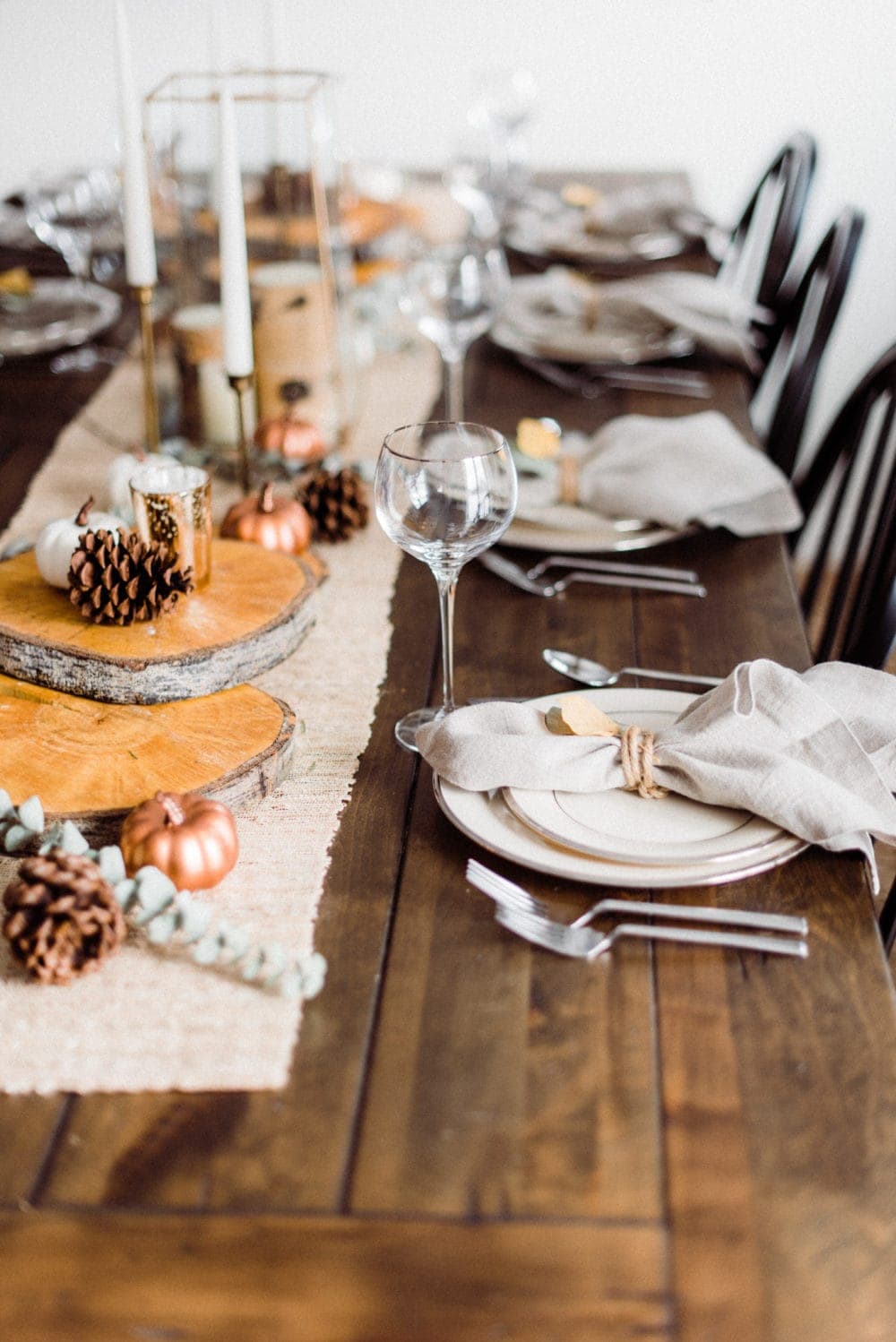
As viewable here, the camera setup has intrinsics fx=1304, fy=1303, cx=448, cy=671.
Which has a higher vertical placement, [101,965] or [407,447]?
[407,447]

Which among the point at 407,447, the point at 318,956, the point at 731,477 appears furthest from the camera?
the point at 731,477

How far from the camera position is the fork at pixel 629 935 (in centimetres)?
75

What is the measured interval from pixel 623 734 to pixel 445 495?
197 millimetres

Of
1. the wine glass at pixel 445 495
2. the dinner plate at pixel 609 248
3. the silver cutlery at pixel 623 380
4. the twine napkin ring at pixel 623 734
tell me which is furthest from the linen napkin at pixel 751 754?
the dinner plate at pixel 609 248

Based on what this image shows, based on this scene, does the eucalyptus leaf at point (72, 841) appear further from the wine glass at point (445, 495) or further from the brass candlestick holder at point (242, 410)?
the brass candlestick holder at point (242, 410)

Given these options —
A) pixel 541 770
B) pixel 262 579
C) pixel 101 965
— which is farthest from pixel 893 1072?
pixel 262 579

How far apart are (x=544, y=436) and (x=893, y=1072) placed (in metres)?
0.84

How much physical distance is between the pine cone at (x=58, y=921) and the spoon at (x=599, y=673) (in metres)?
0.44

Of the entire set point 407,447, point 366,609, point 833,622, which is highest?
point 407,447

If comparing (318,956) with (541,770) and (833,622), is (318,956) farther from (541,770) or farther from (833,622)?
(833,622)

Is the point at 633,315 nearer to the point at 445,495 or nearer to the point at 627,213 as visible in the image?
the point at 627,213

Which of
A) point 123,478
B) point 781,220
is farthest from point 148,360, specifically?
point 781,220

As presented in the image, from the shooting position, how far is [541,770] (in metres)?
0.83

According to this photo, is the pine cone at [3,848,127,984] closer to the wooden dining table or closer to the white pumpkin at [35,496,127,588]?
the wooden dining table
